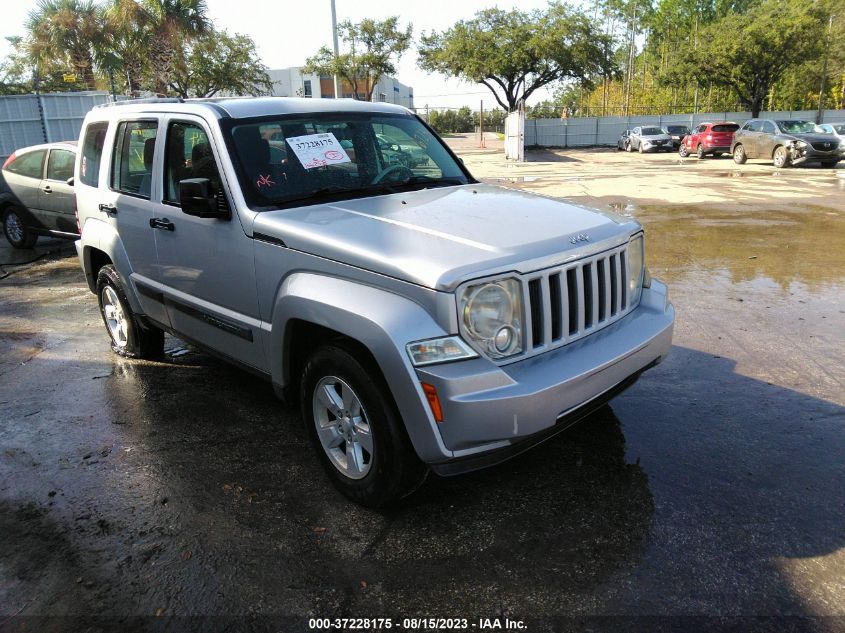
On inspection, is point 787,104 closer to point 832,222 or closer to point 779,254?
point 832,222

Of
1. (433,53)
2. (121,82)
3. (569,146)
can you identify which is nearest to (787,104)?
(569,146)

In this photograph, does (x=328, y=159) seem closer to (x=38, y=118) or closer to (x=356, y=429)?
(x=356, y=429)

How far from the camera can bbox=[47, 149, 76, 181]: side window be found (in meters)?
9.62

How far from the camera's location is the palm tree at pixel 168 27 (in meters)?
27.4

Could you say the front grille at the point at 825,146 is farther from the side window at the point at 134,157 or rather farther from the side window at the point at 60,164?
the side window at the point at 134,157

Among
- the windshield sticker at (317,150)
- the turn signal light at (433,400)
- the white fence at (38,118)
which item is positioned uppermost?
the white fence at (38,118)

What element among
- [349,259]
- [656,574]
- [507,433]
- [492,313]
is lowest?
[656,574]

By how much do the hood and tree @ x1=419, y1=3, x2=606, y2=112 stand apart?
120 ft

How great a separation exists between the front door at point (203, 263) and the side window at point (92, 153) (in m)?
1.27

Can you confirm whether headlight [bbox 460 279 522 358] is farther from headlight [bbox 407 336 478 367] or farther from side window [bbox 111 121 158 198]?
side window [bbox 111 121 158 198]

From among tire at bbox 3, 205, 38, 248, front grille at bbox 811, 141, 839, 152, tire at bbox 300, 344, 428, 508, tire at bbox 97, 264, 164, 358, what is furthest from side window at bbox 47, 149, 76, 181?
front grille at bbox 811, 141, 839, 152

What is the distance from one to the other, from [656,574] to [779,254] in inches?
292

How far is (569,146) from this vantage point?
1730 inches

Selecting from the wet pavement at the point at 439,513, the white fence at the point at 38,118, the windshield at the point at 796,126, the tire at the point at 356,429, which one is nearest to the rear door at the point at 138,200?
the wet pavement at the point at 439,513
